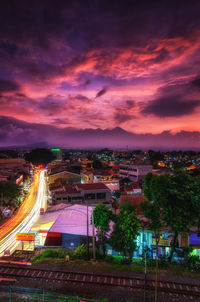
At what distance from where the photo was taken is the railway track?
9.80 m

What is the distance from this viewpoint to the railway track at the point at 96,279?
9.80 metres

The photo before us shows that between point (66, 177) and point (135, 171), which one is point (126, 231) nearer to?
point (66, 177)

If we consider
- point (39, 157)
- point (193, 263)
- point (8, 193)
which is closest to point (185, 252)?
point (193, 263)

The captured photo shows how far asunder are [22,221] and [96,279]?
1826 cm

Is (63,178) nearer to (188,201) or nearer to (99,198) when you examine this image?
(99,198)

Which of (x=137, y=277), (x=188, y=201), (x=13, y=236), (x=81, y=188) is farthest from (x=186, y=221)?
(x=81, y=188)

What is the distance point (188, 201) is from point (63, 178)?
1358 inches

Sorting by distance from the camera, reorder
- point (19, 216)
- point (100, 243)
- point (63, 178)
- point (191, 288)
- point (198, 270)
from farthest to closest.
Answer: point (63, 178) < point (19, 216) < point (100, 243) < point (198, 270) < point (191, 288)

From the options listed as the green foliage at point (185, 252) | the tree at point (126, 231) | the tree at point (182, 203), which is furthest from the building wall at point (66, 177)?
the tree at point (182, 203)

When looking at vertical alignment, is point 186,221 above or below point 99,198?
above

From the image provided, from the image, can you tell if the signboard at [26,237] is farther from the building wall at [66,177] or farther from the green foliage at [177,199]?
the building wall at [66,177]

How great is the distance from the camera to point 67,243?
52.2ft

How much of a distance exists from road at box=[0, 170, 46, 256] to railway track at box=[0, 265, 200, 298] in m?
7.51

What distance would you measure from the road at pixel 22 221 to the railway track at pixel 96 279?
751 cm
